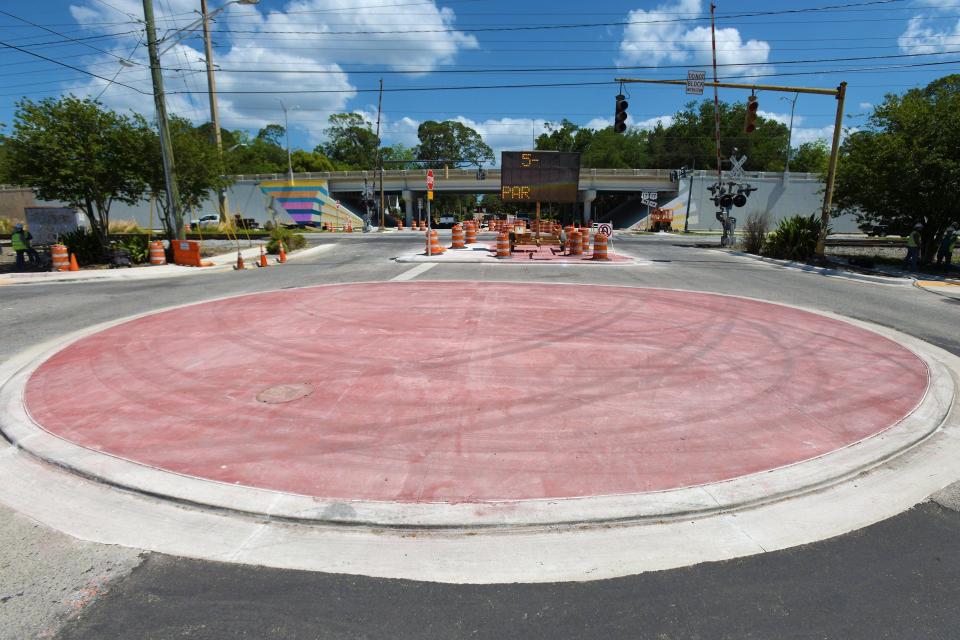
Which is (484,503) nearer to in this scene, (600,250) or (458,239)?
(600,250)

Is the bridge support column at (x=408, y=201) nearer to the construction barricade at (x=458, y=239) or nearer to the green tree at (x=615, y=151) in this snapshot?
the green tree at (x=615, y=151)

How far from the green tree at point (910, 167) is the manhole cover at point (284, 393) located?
20.2m

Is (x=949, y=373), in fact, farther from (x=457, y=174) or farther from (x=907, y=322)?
(x=457, y=174)

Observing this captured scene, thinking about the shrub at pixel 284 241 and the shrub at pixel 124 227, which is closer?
the shrub at pixel 284 241

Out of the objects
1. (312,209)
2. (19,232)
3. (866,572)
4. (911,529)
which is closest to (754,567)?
(866,572)

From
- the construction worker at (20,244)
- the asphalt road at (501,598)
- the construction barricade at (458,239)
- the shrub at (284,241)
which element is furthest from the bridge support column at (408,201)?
the asphalt road at (501,598)

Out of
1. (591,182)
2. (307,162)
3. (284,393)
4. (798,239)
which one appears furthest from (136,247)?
(307,162)

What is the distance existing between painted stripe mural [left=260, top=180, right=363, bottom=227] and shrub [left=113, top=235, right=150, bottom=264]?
134ft

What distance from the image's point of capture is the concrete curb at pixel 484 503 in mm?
3627

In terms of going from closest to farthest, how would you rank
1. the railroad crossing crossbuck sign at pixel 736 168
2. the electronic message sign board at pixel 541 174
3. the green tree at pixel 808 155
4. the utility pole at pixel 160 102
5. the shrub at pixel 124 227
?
the utility pole at pixel 160 102 < the electronic message sign board at pixel 541 174 < the railroad crossing crossbuck sign at pixel 736 168 < the shrub at pixel 124 227 < the green tree at pixel 808 155

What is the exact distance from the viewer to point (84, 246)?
19359 millimetres

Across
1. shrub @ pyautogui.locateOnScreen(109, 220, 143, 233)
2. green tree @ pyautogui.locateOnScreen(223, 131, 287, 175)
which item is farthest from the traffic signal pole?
green tree @ pyautogui.locateOnScreen(223, 131, 287, 175)

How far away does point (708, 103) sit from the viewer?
98.4 m

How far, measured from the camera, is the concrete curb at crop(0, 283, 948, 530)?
11.9 ft
